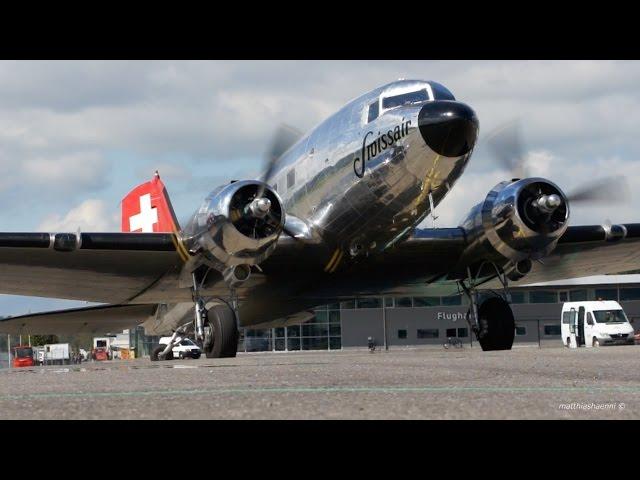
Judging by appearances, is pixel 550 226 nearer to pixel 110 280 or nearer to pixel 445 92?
pixel 445 92

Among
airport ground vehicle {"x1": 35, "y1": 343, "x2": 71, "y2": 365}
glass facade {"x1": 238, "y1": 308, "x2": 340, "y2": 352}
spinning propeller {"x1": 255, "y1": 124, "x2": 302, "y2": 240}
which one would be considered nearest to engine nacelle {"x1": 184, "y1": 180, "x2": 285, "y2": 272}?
spinning propeller {"x1": 255, "y1": 124, "x2": 302, "y2": 240}

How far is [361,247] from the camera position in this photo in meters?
18.7

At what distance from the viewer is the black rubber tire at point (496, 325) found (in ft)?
63.5

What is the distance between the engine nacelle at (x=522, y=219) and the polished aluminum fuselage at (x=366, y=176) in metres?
1.79

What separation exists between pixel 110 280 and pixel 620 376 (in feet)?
43.5

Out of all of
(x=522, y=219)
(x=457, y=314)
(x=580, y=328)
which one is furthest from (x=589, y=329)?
(x=457, y=314)

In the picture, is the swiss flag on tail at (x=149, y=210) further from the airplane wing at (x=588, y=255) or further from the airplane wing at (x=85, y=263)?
the airplane wing at (x=588, y=255)

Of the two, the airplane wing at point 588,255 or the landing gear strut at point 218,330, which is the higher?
the airplane wing at point 588,255

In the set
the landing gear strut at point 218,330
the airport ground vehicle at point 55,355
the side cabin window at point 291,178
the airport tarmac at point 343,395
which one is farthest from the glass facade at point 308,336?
the airport tarmac at point 343,395

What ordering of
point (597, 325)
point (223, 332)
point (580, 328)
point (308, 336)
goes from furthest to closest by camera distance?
point (308, 336)
point (580, 328)
point (597, 325)
point (223, 332)

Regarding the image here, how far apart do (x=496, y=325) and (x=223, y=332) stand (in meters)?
5.65

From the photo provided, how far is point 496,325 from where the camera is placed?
19.4 m

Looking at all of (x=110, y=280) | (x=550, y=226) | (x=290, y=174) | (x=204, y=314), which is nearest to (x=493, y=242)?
(x=550, y=226)

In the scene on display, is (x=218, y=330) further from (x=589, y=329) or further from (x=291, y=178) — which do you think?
(x=589, y=329)
